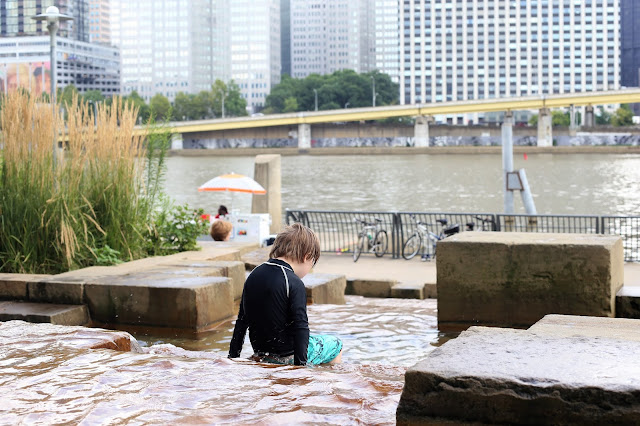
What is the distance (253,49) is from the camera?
6713 inches

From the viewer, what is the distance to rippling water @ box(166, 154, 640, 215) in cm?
4038

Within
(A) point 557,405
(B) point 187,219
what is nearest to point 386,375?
(A) point 557,405

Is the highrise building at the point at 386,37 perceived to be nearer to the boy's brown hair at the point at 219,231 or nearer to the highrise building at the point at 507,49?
the highrise building at the point at 507,49

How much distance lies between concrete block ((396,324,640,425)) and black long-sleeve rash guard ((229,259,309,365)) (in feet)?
3.37

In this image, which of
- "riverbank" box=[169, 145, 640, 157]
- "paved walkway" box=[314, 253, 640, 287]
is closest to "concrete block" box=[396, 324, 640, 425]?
"paved walkway" box=[314, 253, 640, 287]

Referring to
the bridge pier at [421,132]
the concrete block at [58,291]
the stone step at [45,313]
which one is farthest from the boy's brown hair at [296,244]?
the bridge pier at [421,132]

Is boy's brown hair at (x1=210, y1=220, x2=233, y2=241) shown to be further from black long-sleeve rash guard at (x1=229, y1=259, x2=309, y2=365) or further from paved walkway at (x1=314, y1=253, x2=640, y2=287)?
black long-sleeve rash guard at (x1=229, y1=259, x2=309, y2=365)

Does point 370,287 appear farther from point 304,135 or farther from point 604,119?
point 604,119

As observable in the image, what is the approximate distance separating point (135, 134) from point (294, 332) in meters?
4.76

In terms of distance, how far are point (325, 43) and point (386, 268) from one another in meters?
185

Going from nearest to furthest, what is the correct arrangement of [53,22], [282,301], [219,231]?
[282,301] < [219,231] < [53,22]

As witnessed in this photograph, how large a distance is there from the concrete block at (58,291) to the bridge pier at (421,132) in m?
104

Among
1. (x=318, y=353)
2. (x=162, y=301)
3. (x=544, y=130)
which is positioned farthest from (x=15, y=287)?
(x=544, y=130)

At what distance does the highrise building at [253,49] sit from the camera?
168000 millimetres
